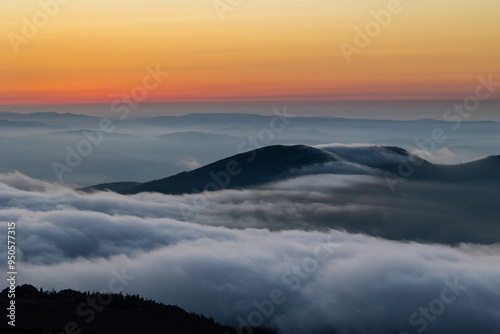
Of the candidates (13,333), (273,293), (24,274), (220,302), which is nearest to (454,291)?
(273,293)

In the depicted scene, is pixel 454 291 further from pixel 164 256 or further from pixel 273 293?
pixel 164 256

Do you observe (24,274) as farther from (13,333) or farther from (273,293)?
(13,333)

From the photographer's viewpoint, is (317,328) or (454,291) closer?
(317,328)

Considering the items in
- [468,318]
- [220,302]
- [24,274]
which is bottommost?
[468,318]

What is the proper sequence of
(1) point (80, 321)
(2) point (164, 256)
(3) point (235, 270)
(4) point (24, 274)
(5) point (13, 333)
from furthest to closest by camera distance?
(2) point (164, 256) < (3) point (235, 270) < (4) point (24, 274) < (1) point (80, 321) < (5) point (13, 333)

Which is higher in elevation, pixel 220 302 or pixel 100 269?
pixel 100 269

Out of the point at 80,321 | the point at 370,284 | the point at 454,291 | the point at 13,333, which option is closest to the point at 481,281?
the point at 454,291

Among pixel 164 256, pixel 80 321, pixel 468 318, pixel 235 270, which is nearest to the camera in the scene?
pixel 80 321
